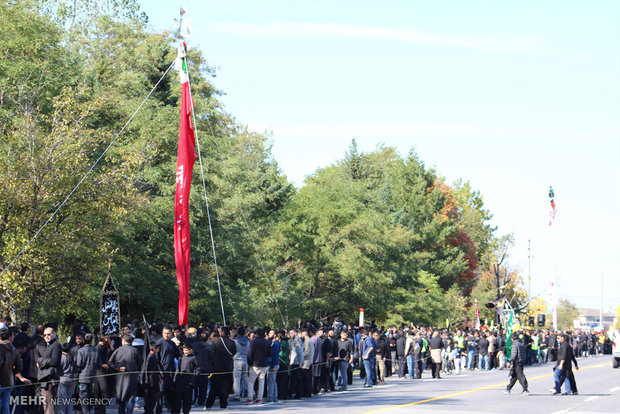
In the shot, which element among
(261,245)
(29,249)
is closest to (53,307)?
(29,249)

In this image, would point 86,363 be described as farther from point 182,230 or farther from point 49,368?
point 182,230

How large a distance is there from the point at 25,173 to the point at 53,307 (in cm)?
584

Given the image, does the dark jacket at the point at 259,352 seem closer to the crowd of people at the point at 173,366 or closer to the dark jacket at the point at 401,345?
the crowd of people at the point at 173,366

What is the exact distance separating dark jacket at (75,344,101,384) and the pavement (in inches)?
155

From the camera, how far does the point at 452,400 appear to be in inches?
853

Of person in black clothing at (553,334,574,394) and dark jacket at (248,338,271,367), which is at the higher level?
dark jacket at (248,338,271,367)

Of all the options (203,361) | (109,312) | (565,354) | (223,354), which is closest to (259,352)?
(223,354)

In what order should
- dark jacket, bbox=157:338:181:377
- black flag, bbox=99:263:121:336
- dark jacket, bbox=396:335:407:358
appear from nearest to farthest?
Answer: dark jacket, bbox=157:338:181:377
black flag, bbox=99:263:121:336
dark jacket, bbox=396:335:407:358

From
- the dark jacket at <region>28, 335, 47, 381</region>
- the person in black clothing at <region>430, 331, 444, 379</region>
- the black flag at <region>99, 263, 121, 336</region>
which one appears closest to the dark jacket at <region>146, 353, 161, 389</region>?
the dark jacket at <region>28, 335, 47, 381</region>

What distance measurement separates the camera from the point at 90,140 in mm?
25906

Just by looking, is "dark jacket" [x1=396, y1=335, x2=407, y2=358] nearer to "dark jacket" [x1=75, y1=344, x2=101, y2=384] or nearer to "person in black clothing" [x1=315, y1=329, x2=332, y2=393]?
"person in black clothing" [x1=315, y1=329, x2=332, y2=393]

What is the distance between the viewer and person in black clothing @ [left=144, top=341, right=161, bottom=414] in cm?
1588

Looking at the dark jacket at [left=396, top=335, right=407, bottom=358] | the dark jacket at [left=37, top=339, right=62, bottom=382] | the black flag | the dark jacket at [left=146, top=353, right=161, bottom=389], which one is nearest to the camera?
the dark jacket at [left=37, top=339, right=62, bottom=382]

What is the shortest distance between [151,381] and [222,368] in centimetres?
316
